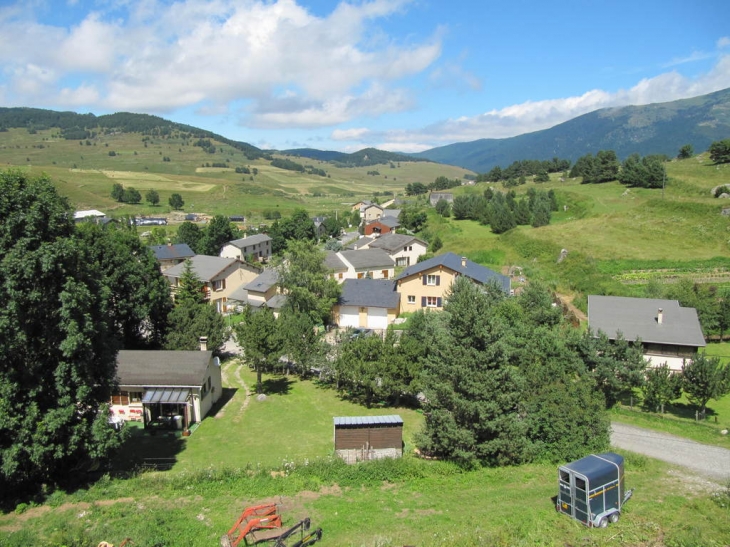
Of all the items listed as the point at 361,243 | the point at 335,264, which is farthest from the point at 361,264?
the point at 361,243

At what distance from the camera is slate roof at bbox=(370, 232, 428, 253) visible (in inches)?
2441

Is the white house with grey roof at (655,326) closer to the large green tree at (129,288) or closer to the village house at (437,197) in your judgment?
the large green tree at (129,288)

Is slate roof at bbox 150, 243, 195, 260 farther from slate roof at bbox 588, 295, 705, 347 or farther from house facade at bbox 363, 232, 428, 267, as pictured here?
slate roof at bbox 588, 295, 705, 347

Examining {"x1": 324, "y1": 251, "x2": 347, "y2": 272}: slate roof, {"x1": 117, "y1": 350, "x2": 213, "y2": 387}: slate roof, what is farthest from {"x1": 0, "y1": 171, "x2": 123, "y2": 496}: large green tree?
{"x1": 324, "y1": 251, "x2": 347, "y2": 272}: slate roof

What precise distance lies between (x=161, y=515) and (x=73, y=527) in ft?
7.34

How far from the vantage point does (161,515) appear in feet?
44.2

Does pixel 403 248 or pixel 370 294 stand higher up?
pixel 403 248

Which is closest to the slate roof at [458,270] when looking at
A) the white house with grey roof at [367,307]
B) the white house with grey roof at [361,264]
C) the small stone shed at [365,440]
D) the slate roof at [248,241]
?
the white house with grey roof at [367,307]

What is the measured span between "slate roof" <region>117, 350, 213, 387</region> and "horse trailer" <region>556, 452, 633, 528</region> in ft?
56.0

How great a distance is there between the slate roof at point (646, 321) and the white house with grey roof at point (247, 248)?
1953 inches

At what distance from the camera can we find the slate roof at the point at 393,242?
6200cm

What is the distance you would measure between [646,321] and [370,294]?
20702mm

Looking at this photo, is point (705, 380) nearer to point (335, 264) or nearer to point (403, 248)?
point (335, 264)

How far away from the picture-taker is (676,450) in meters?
19.8
